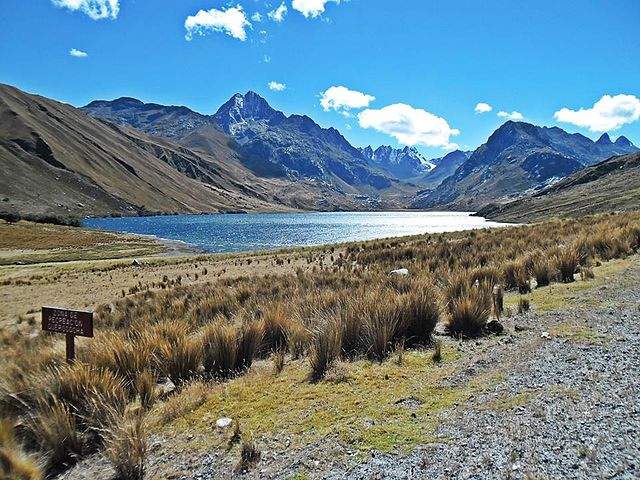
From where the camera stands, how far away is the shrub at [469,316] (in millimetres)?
7988

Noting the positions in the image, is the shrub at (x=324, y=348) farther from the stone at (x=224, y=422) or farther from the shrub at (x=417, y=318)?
the stone at (x=224, y=422)

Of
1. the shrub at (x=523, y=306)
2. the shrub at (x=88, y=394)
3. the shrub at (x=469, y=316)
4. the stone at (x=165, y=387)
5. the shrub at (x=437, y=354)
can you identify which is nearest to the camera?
the shrub at (x=88, y=394)

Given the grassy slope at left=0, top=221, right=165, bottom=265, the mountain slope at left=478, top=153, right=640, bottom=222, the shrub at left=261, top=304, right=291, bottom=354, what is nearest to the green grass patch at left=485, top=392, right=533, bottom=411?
the shrub at left=261, top=304, right=291, bottom=354

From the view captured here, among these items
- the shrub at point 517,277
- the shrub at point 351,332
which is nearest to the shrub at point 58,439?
the shrub at point 351,332

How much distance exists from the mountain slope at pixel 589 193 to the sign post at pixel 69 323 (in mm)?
88620

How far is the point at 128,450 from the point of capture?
436 cm

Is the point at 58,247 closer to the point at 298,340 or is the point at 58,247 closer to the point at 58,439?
the point at 298,340

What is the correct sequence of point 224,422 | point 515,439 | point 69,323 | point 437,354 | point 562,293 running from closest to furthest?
point 515,439, point 224,422, point 69,323, point 437,354, point 562,293

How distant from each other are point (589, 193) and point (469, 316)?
13383cm

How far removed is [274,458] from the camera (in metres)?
4.31

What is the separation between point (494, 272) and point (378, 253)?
1691cm

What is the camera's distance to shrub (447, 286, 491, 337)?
7988 millimetres

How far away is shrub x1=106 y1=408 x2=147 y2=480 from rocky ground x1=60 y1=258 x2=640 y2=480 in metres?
0.17

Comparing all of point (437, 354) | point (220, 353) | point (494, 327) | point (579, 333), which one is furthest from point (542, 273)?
point (220, 353)
